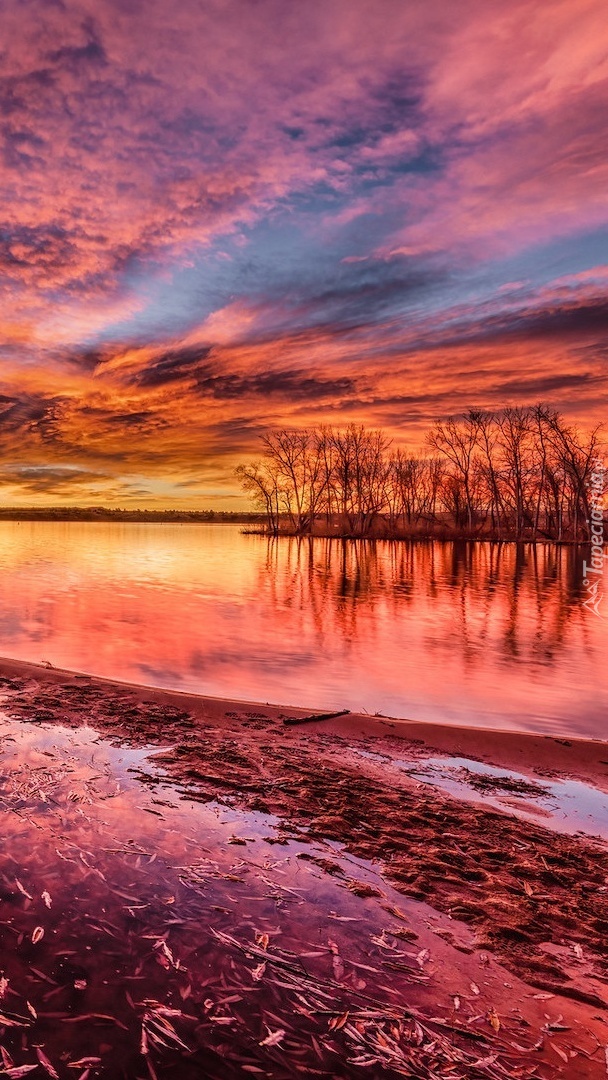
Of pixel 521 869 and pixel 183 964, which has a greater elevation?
pixel 183 964

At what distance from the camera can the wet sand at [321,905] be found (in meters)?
2.60

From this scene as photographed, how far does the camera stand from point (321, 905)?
3.66 meters

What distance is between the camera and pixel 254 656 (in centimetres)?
1325

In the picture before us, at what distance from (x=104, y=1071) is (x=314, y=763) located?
13.6ft

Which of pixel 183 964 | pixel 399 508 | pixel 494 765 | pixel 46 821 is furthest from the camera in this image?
pixel 399 508

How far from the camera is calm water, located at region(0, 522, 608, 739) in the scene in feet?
33.6

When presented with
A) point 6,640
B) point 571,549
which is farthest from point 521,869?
point 571,549

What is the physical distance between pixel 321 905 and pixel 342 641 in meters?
11.7

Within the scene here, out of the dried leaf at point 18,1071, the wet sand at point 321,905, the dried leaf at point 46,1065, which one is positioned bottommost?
the wet sand at point 321,905

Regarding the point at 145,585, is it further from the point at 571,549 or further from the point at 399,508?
the point at 399,508

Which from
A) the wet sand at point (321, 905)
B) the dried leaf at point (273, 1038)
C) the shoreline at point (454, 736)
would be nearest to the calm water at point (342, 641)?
the shoreline at point (454, 736)

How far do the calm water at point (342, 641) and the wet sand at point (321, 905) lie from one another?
3196mm

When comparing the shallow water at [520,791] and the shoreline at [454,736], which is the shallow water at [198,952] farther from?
the shoreline at [454,736]

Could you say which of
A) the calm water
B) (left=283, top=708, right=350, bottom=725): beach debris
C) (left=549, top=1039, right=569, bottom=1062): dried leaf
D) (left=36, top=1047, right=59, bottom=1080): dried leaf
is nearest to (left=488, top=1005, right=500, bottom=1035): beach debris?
(left=549, top=1039, right=569, bottom=1062): dried leaf
